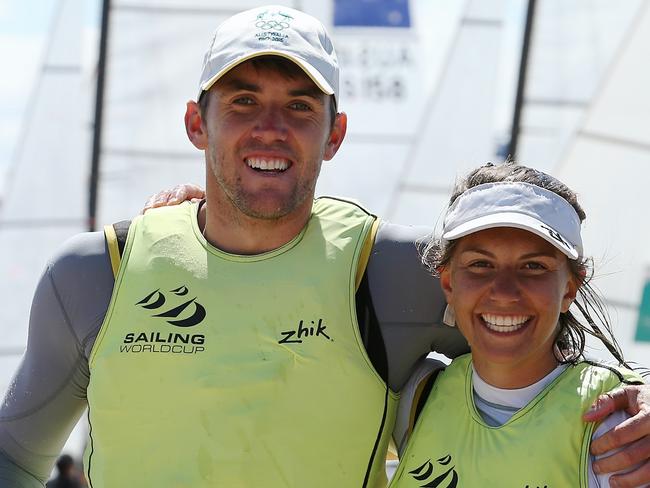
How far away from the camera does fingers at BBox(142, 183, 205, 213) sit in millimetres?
2686

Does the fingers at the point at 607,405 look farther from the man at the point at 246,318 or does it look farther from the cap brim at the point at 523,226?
the man at the point at 246,318

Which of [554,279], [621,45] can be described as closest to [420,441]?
[554,279]

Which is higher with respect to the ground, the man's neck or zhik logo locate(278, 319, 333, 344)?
the man's neck

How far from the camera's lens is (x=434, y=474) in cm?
220

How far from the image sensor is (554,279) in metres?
2.21

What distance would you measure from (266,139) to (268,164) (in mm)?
54

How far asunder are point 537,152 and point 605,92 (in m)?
0.80

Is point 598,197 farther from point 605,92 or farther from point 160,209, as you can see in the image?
point 160,209

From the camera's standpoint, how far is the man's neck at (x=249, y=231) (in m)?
2.42

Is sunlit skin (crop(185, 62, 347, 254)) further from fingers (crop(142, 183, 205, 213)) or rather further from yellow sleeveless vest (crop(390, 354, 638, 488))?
yellow sleeveless vest (crop(390, 354, 638, 488))

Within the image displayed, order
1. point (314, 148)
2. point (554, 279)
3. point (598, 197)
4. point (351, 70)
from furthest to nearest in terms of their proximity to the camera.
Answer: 1. point (351, 70)
2. point (598, 197)
3. point (314, 148)
4. point (554, 279)

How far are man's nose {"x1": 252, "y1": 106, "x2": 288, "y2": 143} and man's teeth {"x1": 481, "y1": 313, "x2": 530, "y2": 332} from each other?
0.55m

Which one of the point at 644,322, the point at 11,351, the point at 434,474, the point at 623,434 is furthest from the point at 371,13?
the point at 623,434

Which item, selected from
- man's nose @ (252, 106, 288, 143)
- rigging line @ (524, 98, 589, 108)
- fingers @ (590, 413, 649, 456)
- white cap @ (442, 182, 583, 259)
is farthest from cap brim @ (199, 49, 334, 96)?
rigging line @ (524, 98, 589, 108)
